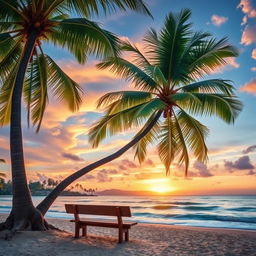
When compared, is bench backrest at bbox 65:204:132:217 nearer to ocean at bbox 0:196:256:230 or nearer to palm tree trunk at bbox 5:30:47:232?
palm tree trunk at bbox 5:30:47:232

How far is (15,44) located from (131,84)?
450 centimetres

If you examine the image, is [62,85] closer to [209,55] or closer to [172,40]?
[172,40]

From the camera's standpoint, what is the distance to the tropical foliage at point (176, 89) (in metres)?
11.3

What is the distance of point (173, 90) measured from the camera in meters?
11.7

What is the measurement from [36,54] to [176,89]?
205 inches

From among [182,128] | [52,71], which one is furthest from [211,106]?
[52,71]

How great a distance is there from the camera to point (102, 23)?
9688mm

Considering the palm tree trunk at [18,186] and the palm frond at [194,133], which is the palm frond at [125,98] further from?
the palm tree trunk at [18,186]

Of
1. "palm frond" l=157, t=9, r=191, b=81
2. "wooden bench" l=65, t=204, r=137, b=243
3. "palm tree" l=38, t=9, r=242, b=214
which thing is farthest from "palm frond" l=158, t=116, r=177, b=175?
"wooden bench" l=65, t=204, r=137, b=243

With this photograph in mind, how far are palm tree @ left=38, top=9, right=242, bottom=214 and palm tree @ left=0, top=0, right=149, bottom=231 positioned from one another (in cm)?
147

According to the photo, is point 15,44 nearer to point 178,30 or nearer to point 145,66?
point 145,66

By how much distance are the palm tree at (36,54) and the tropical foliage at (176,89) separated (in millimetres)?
1688

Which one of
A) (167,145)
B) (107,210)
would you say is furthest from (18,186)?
(167,145)

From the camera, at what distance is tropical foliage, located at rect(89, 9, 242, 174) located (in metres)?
11.3
